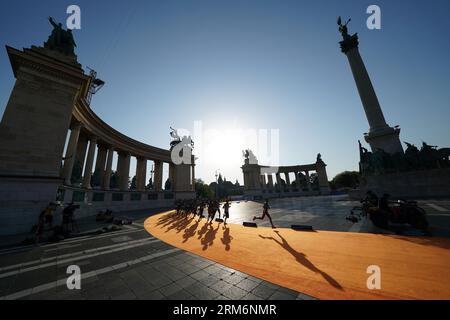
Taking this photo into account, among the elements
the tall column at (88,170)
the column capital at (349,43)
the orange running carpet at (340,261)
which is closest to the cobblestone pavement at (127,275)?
the orange running carpet at (340,261)

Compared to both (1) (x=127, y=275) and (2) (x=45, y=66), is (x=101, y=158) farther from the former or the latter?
(1) (x=127, y=275)

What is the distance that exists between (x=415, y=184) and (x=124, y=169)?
4255 centimetres

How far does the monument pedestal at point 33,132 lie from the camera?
11.9 meters

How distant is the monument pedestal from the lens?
11.9 metres

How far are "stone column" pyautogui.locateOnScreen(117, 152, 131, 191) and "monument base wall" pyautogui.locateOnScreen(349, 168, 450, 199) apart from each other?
122 feet

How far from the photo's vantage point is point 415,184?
21203mm

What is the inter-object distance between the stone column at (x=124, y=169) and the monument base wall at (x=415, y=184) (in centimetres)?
3717

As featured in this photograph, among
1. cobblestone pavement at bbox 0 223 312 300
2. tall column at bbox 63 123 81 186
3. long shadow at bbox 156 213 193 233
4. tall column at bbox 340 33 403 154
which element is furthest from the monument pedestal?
tall column at bbox 340 33 403 154

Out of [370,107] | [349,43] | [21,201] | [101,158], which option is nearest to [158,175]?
[101,158]

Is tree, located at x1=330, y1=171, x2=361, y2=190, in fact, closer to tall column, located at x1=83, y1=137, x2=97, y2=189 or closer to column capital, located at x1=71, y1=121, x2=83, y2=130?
tall column, located at x1=83, y1=137, x2=97, y2=189

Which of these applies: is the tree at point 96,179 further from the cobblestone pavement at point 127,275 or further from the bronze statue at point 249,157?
the bronze statue at point 249,157
